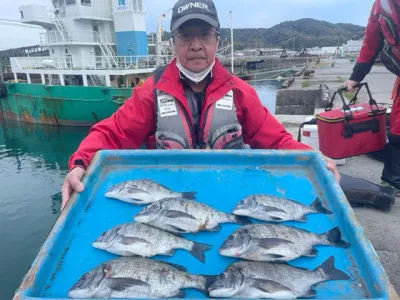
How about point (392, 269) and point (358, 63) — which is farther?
point (358, 63)

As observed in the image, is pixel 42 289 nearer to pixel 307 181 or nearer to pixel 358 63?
pixel 307 181

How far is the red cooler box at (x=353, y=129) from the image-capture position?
4348 millimetres

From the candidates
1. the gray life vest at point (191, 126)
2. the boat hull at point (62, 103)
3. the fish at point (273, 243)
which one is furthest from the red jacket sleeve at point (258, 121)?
the boat hull at point (62, 103)

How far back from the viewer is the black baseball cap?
271cm

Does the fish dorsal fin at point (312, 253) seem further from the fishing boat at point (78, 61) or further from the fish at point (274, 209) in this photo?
the fishing boat at point (78, 61)

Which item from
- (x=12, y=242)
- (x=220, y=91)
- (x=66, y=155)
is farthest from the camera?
(x=66, y=155)

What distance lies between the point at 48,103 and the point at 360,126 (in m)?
20.2

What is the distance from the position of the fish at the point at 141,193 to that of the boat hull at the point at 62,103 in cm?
1630

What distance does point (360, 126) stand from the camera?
14.3 feet

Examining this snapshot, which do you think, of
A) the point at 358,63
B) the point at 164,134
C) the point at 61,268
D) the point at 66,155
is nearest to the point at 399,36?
the point at 358,63

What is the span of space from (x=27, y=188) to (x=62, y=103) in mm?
9112

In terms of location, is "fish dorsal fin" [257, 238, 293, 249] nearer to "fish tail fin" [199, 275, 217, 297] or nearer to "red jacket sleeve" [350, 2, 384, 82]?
"fish tail fin" [199, 275, 217, 297]

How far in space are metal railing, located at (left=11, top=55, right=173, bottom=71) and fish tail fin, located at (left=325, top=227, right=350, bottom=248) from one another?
1944 centimetres

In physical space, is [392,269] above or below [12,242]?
above
